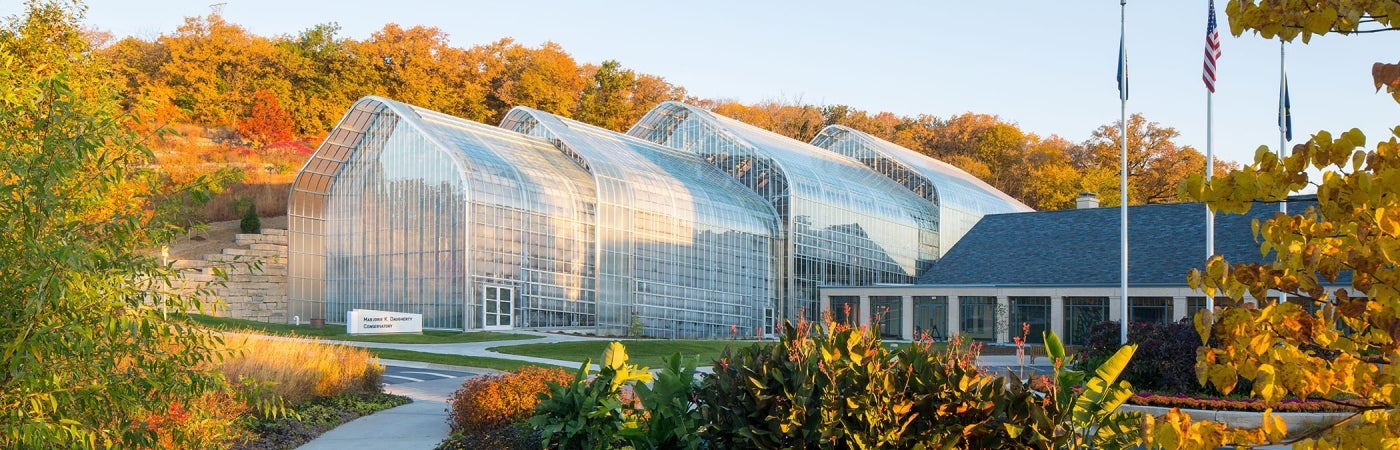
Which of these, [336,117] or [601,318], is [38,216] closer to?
[601,318]

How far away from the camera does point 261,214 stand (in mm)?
57844

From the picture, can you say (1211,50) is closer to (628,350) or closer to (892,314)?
(628,350)

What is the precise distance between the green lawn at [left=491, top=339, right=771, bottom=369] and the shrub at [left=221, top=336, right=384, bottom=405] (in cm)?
1066

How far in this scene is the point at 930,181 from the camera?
5703 centimetres

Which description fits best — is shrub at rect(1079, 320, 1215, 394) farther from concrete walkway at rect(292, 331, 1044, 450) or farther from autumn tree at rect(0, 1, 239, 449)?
autumn tree at rect(0, 1, 239, 449)

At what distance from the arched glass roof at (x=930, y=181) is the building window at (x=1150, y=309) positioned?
14753 mm

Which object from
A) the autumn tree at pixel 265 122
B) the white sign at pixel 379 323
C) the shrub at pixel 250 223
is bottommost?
the white sign at pixel 379 323

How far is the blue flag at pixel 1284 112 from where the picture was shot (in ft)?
98.0

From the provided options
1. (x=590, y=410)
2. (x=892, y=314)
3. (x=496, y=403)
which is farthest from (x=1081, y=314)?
(x=590, y=410)

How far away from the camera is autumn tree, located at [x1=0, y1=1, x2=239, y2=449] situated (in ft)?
19.9

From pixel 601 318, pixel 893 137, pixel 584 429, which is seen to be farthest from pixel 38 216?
pixel 893 137

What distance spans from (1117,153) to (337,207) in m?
52.8

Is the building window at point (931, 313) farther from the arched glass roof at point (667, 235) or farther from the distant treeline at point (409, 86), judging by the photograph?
the distant treeline at point (409, 86)

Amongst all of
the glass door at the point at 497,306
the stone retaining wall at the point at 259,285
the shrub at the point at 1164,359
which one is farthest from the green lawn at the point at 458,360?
the stone retaining wall at the point at 259,285
